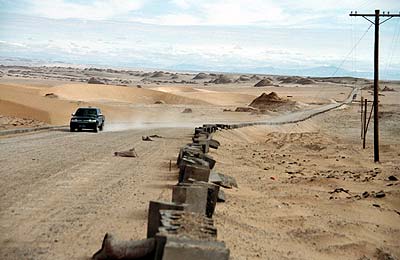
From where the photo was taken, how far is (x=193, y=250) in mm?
5770

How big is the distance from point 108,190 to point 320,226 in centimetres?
409

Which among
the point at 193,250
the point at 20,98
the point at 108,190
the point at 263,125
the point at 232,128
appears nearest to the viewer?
the point at 193,250

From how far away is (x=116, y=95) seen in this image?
300 ft

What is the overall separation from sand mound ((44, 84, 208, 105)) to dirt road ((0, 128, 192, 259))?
221ft

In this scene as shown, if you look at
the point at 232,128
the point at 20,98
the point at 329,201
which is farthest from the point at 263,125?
the point at 329,201

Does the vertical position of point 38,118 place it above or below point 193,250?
below

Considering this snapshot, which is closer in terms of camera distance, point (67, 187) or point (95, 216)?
point (95, 216)

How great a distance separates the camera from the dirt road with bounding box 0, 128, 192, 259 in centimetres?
770

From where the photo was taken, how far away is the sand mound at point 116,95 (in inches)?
3406

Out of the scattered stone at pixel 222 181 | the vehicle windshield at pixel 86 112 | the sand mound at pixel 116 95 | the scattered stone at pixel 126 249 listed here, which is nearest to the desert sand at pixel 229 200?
the scattered stone at pixel 222 181

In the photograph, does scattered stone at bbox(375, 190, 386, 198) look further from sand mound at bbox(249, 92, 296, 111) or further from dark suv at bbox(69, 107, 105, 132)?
sand mound at bbox(249, 92, 296, 111)

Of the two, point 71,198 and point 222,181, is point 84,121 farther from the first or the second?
point 71,198

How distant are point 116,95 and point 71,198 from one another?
268ft

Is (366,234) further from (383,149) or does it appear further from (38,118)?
(38,118)
